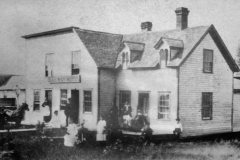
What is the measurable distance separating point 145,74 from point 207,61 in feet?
9.51

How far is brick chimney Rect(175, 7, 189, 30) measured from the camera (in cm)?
1791

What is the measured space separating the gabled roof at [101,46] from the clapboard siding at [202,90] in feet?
13.3

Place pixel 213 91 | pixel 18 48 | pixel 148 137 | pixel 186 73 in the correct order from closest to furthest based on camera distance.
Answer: pixel 148 137 < pixel 18 48 < pixel 186 73 < pixel 213 91

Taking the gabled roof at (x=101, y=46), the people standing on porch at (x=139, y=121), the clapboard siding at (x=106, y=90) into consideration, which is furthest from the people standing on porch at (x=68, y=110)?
the people standing on porch at (x=139, y=121)

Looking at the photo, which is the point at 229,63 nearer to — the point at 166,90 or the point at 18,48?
the point at 166,90

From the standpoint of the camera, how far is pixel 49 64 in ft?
65.6

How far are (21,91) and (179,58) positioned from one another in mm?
10115

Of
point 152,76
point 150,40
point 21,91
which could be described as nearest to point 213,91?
point 152,76

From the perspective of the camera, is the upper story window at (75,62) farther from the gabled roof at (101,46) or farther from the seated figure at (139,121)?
the seated figure at (139,121)

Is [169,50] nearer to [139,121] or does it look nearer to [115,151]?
[139,121]

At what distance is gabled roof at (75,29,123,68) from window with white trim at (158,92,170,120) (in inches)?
127

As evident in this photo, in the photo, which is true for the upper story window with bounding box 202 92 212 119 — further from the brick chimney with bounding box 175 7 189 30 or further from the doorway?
the brick chimney with bounding box 175 7 189 30

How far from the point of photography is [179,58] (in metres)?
16.0

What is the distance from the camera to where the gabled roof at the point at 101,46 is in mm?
18094
